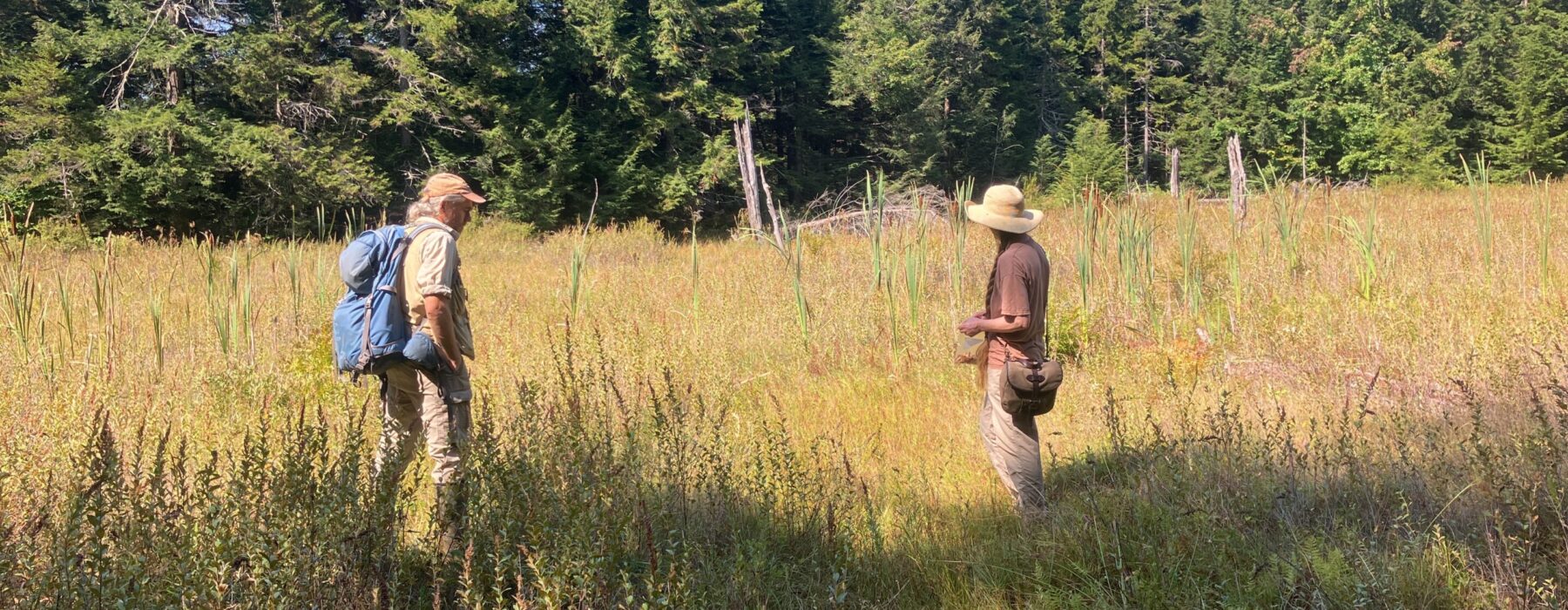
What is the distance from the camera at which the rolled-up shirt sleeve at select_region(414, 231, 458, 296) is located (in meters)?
3.32

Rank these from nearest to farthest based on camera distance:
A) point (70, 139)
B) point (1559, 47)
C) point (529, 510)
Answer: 1. point (529, 510)
2. point (70, 139)
3. point (1559, 47)

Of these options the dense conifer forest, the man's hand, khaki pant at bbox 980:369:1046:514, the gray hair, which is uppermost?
the dense conifer forest

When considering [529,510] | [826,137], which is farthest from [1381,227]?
[826,137]

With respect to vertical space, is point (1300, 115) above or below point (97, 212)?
above

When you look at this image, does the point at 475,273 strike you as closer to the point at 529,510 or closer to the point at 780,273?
the point at 780,273

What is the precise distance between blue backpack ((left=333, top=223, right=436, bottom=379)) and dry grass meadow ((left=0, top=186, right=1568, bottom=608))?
1.27ft

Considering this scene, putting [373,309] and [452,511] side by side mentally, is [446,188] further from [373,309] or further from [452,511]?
[452,511]

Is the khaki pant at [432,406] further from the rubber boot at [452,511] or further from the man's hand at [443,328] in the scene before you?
the rubber boot at [452,511]

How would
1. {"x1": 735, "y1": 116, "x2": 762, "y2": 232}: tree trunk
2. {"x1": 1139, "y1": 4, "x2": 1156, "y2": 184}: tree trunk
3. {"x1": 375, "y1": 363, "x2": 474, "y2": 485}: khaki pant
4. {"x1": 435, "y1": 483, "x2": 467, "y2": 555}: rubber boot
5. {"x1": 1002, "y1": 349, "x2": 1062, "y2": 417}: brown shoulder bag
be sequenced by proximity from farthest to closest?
{"x1": 1139, "y1": 4, "x2": 1156, "y2": 184}: tree trunk < {"x1": 735, "y1": 116, "x2": 762, "y2": 232}: tree trunk < {"x1": 375, "y1": 363, "x2": 474, "y2": 485}: khaki pant < {"x1": 1002, "y1": 349, "x2": 1062, "y2": 417}: brown shoulder bag < {"x1": 435, "y1": 483, "x2": 467, "y2": 555}: rubber boot

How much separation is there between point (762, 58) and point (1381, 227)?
22.5 m

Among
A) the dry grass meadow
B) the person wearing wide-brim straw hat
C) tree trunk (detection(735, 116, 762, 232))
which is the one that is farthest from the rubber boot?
tree trunk (detection(735, 116, 762, 232))

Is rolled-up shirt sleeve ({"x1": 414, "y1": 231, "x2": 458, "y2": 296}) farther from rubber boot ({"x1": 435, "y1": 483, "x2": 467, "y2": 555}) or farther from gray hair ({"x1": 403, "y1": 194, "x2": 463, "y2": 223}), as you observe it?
rubber boot ({"x1": 435, "y1": 483, "x2": 467, "y2": 555})

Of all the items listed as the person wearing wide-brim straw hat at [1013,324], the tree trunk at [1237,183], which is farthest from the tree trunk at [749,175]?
the person wearing wide-brim straw hat at [1013,324]

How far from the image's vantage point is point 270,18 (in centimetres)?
2072
